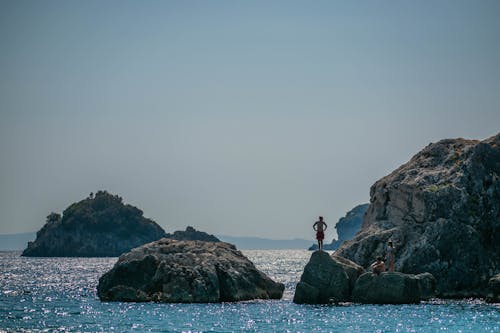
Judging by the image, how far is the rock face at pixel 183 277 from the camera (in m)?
57.6

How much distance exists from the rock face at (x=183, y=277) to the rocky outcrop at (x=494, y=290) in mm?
15825

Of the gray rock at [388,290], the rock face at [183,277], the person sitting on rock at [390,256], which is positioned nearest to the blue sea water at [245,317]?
the gray rock at [388,290]

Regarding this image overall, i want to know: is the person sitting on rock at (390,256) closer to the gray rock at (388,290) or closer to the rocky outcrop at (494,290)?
the gray rock at (388,290)

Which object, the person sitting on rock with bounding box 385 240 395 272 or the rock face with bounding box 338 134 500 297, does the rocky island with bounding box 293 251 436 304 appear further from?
the rock face with bounding box 338 134 500 297

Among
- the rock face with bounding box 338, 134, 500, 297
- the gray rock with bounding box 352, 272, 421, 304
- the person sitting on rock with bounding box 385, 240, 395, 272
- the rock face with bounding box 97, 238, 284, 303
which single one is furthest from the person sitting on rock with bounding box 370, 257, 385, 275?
the rock face with bounding box 97, 238, 284, 303

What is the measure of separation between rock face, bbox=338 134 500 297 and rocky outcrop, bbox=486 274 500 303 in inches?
170

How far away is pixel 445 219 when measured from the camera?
6269cm

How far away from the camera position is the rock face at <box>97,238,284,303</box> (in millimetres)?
57594

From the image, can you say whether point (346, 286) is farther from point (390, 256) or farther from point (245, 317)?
point (245, 317)

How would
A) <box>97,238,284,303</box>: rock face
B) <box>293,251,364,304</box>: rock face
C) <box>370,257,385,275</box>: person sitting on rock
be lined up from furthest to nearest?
1. <box>370,257,385,275</box>: person sitting on rock
2. <box>97,238,284,303</box>: rock face
3. <box>293,251,364,304</box>: rock face

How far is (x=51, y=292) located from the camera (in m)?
73.6

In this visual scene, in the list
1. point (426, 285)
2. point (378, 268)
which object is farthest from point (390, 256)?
point (426, 285)

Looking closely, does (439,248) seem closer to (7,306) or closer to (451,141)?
(451,141)

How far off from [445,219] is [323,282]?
1215cm
